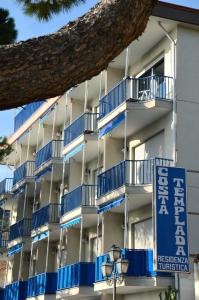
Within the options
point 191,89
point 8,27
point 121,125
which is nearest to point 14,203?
point 121,125

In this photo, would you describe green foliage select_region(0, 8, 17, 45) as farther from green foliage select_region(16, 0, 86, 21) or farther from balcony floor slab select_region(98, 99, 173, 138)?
balcony floor slab select_region(98, 99, 173, 138)

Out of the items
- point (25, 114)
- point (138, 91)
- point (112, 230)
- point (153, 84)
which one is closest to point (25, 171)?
point (25, 114)

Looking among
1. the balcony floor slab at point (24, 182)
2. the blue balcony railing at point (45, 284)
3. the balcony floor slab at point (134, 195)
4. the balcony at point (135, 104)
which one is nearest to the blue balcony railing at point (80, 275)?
the blue balcony railing at point (45, 284)

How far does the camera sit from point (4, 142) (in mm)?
24484

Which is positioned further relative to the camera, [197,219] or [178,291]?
[197,219]

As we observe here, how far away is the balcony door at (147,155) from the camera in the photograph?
65.0 ft

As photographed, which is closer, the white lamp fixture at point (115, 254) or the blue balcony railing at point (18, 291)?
the white lamp fixture at point (115, 254)

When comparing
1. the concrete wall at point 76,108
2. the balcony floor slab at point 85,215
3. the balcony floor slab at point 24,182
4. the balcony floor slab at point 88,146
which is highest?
the concrete wall at point 76,108

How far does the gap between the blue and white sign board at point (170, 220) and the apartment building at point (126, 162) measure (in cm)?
44

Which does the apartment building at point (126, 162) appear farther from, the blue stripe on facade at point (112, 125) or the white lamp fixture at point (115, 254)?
the white lamp fixture at point (115, 254)

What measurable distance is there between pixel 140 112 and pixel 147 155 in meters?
1.73

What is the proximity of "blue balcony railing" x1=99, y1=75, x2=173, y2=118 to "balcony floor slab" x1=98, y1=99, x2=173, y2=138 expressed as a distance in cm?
25

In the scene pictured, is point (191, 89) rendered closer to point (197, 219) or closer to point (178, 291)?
point (197, 219)

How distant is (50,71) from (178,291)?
12.6 meters
